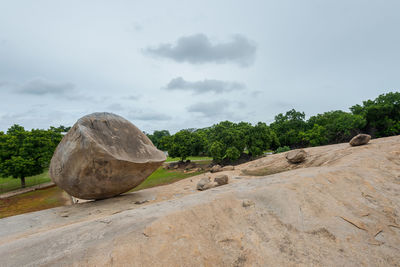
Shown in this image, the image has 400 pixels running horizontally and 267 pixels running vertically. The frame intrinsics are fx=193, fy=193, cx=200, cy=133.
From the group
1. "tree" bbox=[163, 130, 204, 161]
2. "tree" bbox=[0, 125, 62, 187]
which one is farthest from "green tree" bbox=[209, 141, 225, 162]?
"tree" bbox=[0, 125, 62, 187]

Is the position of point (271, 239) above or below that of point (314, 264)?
above

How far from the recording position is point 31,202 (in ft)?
54.1

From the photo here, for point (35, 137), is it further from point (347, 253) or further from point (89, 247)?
point (347, 253)

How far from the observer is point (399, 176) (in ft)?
23.1

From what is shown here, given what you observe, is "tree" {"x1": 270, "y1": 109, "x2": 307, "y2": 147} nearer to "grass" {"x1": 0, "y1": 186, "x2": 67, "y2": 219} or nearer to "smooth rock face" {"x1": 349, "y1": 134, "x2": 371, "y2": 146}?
"smooth rock face" {"x1": 349, "y1": 134, "x2": 371, "y2": 146}

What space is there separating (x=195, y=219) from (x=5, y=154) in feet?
86.0

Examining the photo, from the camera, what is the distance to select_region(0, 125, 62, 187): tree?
2000cm

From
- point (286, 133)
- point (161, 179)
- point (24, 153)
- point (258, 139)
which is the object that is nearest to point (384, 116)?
point (286, 133)

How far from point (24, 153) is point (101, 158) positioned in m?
20.8

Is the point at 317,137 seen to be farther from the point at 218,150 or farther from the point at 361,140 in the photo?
the point at 361,140

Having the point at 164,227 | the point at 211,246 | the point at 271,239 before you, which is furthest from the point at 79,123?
the point at 271,239

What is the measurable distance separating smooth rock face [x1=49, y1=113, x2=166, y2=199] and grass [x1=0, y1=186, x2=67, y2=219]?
10.1 meters

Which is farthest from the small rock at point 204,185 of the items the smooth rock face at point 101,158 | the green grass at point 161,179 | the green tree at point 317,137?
the green tree at point 317,137

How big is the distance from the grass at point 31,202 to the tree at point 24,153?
265cm
